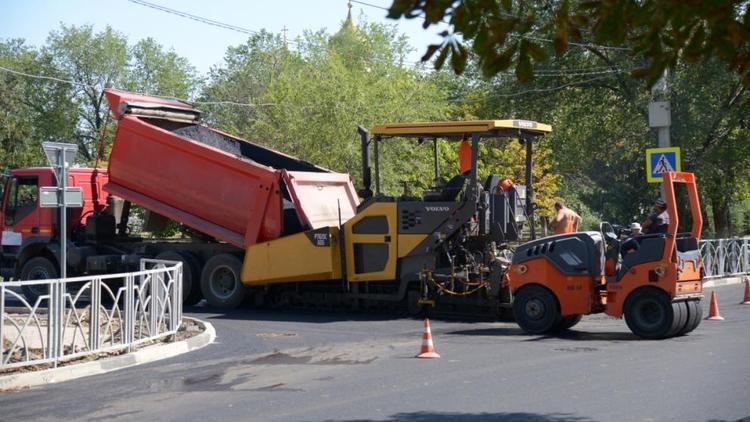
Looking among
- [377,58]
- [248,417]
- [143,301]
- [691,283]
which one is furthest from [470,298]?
[377,58]

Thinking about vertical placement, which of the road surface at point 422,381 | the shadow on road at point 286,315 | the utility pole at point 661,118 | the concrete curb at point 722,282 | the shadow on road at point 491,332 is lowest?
the road surface at point 422,381

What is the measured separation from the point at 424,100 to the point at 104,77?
3095 centimetres

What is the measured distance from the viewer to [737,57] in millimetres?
6781

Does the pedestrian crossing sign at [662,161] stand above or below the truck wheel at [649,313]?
above

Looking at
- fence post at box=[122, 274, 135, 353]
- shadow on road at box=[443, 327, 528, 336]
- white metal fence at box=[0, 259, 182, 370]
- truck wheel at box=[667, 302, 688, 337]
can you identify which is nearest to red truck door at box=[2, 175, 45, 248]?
white metal fence at box=[0, 259, 182, 370]

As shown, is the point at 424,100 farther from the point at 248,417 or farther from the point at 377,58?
the point at 248,417

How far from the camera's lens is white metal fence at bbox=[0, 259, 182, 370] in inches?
419

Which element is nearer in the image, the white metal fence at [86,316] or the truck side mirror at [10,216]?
the white metal fence at [86,316]

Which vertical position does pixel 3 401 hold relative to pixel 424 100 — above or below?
below

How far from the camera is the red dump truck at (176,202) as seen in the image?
1803cm

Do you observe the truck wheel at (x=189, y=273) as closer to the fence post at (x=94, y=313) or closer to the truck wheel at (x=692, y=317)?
the fence post at (x=94, y=313)

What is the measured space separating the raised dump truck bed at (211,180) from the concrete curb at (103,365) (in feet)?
13.7

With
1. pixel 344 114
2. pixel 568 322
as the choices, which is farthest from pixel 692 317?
pixel 344 114

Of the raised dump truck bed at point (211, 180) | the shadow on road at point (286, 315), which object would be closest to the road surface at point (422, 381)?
the shadow on road at point (286, 315)
